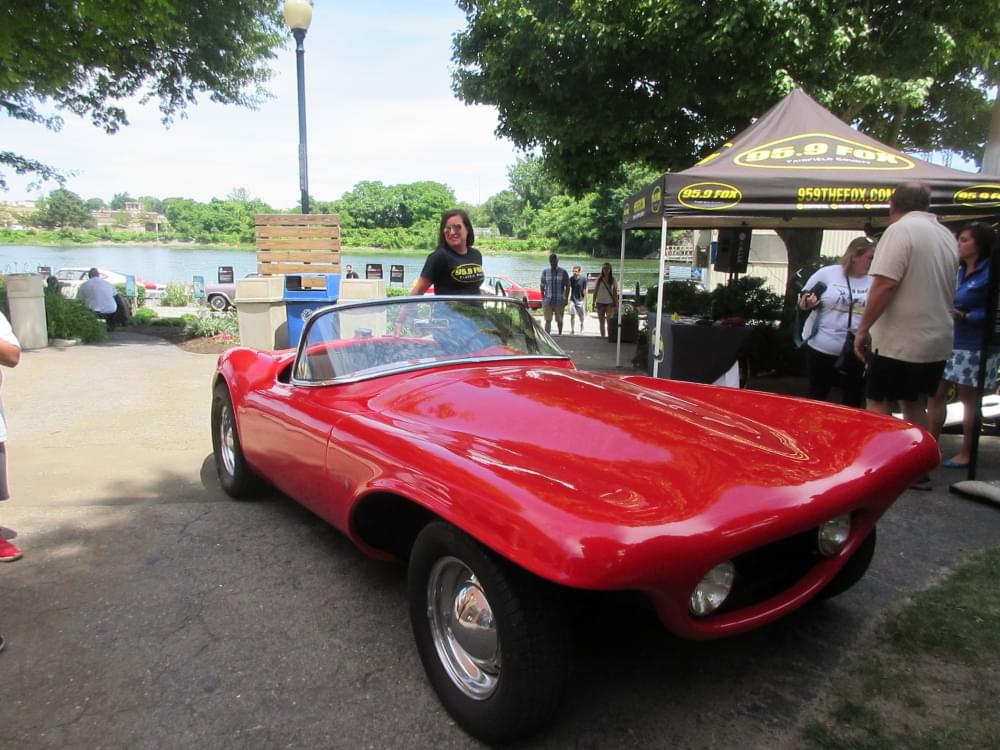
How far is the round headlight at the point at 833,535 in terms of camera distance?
2113mm

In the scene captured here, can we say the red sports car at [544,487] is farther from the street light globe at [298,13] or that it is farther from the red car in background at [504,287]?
the red car in background at [504,287]

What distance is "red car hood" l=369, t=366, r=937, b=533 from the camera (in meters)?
1.76

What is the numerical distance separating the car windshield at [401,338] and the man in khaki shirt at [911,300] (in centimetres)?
218

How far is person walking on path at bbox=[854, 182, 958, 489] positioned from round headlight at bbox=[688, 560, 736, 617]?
2.77 metres

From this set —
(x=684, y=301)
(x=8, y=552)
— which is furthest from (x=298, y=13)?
(x=8, y=552)


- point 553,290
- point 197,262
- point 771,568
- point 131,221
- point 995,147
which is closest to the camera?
point 771,568

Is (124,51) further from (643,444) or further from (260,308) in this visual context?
(643,444)

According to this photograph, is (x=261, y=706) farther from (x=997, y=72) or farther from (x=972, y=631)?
(x=997, y=72)

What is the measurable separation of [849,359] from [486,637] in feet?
12.7

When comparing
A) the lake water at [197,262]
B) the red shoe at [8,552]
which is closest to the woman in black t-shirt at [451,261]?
the red shoe at [8,552]

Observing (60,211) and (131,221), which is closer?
(60,211)

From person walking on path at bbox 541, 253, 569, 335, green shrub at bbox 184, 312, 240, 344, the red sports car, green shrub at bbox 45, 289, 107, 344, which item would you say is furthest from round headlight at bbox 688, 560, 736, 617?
person walking on path at bbox 541, 253, 569, 335

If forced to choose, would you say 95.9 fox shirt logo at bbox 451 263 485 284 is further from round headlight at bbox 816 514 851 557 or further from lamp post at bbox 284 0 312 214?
lamp post at bbox 284 0 312 214

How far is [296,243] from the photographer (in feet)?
33.3
